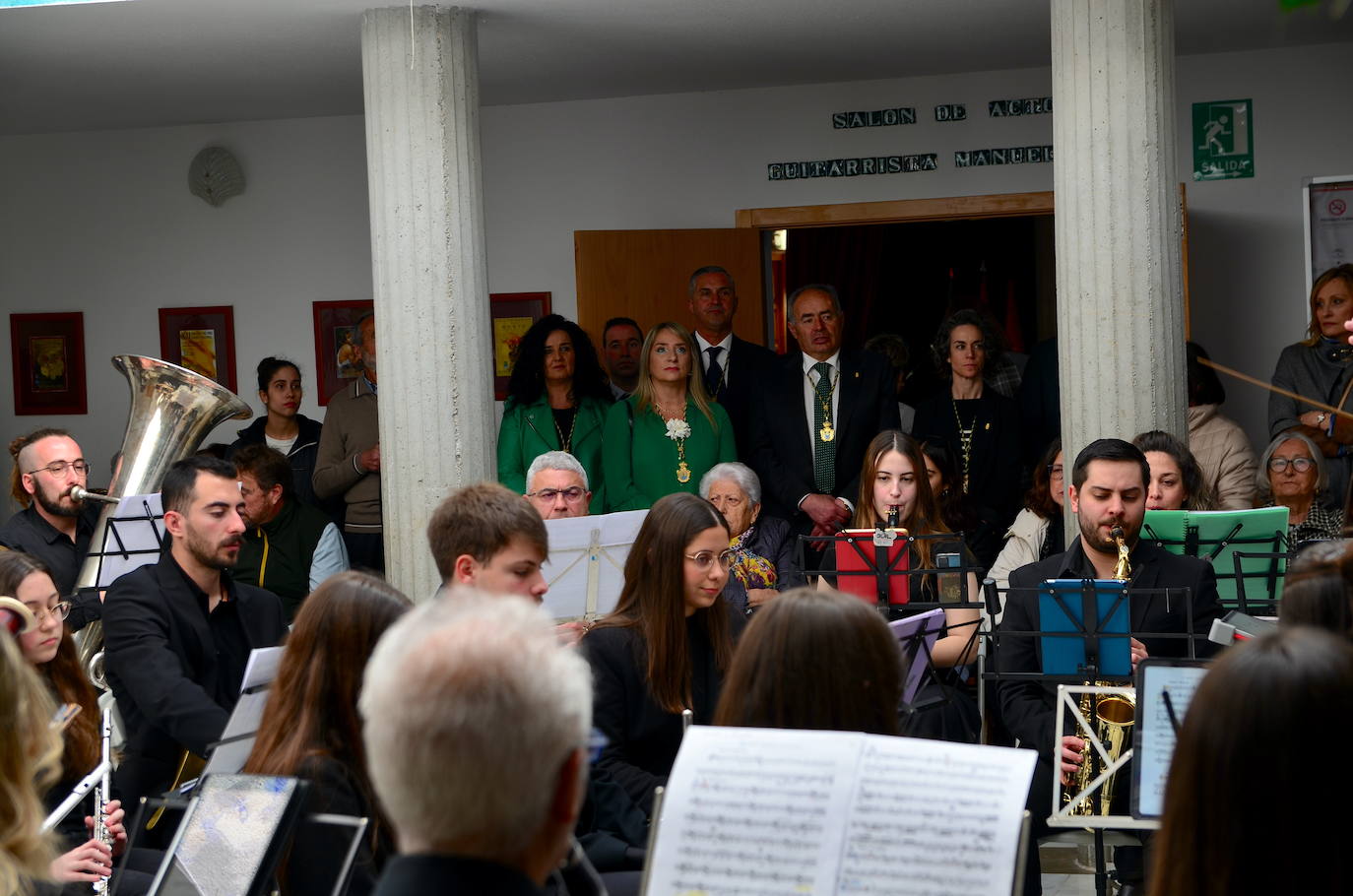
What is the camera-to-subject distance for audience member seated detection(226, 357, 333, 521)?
265 inches

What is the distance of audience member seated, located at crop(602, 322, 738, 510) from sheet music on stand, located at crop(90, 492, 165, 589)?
1846mm

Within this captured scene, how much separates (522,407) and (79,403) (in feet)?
10.4

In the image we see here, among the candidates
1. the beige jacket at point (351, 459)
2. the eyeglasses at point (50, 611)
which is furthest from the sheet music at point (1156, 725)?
the beige jacket at point (351, 459)

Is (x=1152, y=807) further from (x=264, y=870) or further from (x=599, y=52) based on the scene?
(x=599, y=52)

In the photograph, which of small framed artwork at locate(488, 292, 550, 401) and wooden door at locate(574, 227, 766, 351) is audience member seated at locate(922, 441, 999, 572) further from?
small framed artwork at locate(488, 292, 550, 401)

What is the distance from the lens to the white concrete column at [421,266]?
543cm

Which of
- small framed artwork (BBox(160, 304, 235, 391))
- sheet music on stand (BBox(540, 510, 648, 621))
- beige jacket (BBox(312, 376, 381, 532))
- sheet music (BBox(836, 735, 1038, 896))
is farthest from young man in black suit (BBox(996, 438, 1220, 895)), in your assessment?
small framed artwork (BBox(160, 304, 235, 391))

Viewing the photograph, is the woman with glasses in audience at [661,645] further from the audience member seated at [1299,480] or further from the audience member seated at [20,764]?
the audience member seated at [1299,480]

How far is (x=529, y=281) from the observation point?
7668 millimetres

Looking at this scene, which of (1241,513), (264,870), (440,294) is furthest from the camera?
(440,294)

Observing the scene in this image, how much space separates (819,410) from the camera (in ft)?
19.9

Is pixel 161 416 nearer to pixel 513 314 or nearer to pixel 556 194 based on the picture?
pixel 513 314

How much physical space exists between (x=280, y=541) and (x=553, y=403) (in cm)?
123

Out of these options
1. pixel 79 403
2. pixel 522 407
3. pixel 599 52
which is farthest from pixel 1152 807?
pixel 79 403
